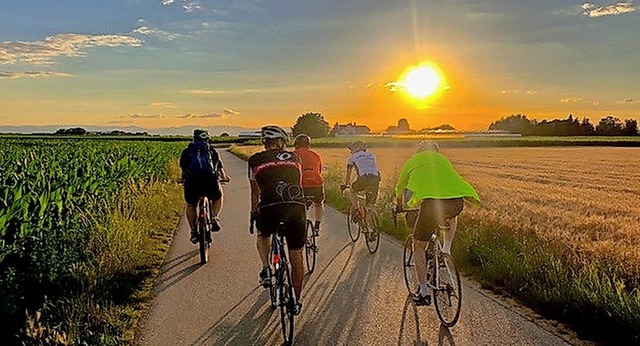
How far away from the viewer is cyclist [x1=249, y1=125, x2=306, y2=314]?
20.7ft

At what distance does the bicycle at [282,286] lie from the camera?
20.3ft

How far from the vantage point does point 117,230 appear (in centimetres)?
1020

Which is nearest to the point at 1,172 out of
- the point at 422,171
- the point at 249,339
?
the point at 249,339

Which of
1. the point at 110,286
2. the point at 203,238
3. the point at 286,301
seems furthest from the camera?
the point at 203,238

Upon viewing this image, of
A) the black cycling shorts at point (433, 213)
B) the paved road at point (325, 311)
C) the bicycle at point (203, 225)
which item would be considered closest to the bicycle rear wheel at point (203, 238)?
the bicycle at point (203, 225)

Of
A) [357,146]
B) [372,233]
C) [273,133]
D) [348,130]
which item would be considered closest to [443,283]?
[273,133]

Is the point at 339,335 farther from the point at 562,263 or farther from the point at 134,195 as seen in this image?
the point at 134,195

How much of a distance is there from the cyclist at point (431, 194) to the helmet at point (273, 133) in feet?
4.48

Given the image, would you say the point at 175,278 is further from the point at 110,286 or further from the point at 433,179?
the point at 433,179

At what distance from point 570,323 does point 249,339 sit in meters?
3.30

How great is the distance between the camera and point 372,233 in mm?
11180

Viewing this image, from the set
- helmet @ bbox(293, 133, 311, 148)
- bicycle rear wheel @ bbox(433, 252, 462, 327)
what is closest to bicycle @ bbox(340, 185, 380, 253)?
helmet @ bbox(293, 133, 311, 148)

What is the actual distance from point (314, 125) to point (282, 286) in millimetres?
129504

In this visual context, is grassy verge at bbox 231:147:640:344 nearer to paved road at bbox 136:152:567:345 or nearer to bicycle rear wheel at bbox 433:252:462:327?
paved road at bbox 136:152:567:345
